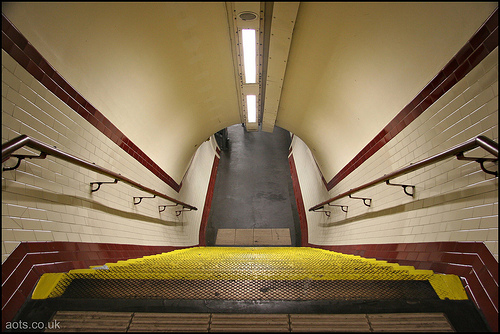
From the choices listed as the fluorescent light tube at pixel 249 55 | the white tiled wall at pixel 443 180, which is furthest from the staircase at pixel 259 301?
the fluorescent light tube at pixel 249 55

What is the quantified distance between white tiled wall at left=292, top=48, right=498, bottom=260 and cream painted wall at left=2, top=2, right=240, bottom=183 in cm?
238

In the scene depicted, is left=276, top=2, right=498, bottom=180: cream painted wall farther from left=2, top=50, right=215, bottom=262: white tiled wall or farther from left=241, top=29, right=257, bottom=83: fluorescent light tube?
left=2, top=50, right=215, bottom=262: white tiled wall

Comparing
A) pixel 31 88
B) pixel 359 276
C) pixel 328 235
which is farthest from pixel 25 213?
pixel 328 235

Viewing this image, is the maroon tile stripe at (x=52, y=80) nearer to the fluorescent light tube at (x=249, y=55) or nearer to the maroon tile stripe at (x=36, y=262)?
the maroon tile stripe at (x=36, y=262)

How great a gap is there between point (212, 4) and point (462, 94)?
7.96ft

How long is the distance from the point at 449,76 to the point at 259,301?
224 cm

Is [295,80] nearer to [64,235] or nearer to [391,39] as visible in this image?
[391,39]

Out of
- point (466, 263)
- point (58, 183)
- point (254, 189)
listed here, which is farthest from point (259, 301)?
point (254, 189)

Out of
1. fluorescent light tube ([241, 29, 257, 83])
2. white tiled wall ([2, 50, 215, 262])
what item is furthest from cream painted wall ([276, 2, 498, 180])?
white tiled wall ([2, 50, 215, 262])

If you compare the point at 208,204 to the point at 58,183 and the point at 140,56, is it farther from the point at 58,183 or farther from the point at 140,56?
the point at 58,183

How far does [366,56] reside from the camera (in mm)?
3055

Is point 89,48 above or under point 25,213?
above

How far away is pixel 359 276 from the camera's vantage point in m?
1.87

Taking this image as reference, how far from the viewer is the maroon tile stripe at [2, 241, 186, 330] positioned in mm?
1607
